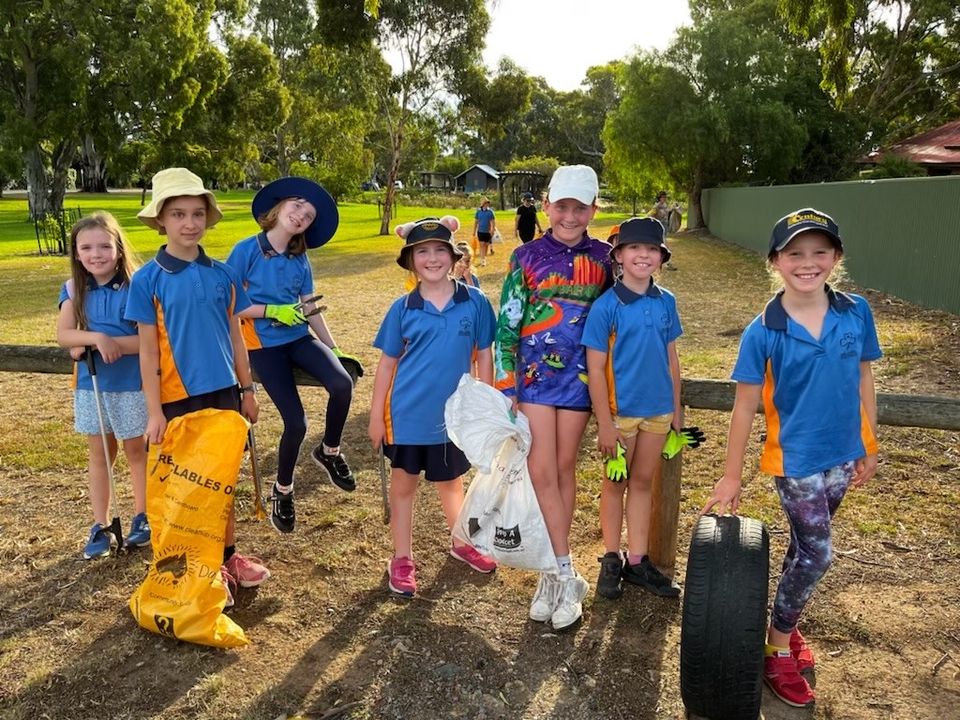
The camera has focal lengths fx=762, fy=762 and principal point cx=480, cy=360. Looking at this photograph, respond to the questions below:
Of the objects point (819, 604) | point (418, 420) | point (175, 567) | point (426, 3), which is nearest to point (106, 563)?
point (175, 567)

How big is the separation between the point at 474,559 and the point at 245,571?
3.58ft

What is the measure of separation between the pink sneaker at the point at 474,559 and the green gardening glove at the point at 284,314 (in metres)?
1.39

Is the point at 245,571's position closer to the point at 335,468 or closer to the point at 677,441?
the point at 335,468

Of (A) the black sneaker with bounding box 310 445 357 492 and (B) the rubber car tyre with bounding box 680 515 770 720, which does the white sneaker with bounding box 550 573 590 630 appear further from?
(A) the black sneaker with bounding box 310 445 357 492

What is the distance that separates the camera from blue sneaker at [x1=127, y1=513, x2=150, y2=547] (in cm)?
391

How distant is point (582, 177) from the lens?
3.14 metres

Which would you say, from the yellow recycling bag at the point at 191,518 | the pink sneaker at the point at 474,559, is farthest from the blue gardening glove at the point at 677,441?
the yellow recycling bag at the point at 191,518

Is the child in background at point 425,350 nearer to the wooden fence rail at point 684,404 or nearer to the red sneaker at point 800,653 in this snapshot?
the wooden fence rail at point 684,404

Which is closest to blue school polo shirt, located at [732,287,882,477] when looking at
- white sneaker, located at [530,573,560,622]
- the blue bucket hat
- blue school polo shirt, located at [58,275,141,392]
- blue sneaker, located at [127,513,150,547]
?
white sneaker, located at [530,573,560,622]

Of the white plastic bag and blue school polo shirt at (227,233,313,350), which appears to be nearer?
the white plastic bag

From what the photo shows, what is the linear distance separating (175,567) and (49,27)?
982 inches

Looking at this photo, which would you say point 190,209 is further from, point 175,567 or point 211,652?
point 211,652

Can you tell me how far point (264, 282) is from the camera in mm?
3781

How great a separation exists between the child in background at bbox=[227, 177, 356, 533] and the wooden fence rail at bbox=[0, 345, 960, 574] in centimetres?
20
